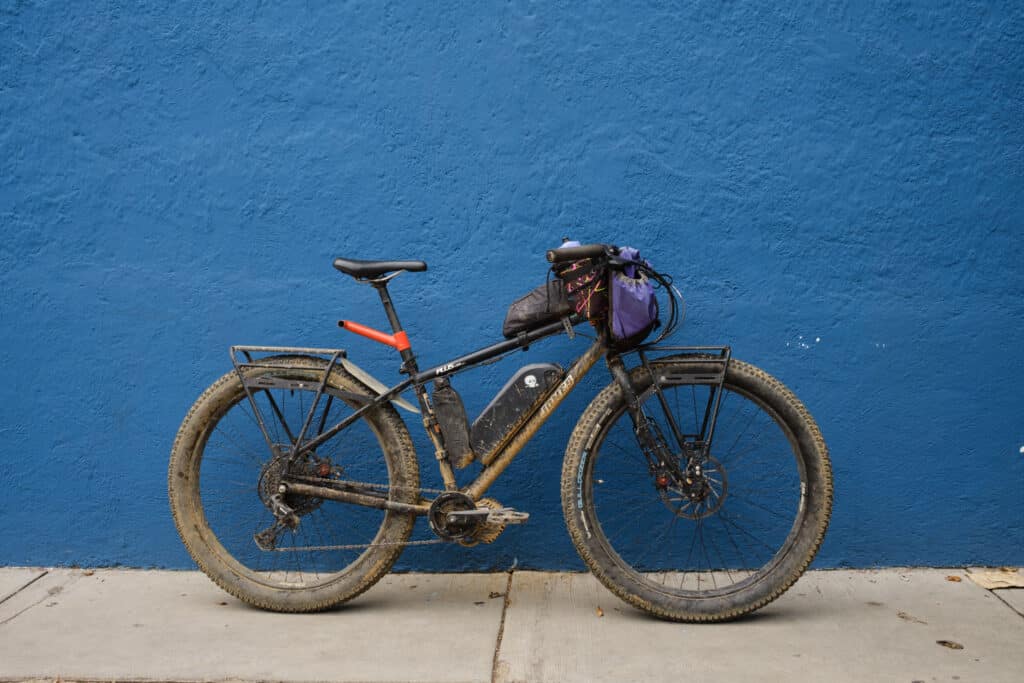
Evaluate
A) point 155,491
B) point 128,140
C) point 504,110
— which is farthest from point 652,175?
point 155,491

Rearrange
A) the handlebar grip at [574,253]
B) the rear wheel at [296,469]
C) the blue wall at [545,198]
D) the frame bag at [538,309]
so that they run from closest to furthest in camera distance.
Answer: the handlebar grip at [574,253]
the frame bag at [538,309]
the rear wheel at [296,469]
the blue wall at [545,198]

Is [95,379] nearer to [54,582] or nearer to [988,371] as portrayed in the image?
[54,582]

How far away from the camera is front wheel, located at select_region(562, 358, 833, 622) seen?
165 inches

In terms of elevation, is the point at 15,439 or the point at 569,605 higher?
the point at 15,439

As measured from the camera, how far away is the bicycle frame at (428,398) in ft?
13.8

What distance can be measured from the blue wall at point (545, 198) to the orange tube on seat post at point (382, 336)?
42 centimetres

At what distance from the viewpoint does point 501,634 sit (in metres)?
4.14

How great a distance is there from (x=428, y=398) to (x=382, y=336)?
0.32m

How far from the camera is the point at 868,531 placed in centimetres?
476

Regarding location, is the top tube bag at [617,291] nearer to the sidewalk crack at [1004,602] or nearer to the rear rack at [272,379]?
the rear rack at [272,379]

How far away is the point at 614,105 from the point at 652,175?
0.35 m

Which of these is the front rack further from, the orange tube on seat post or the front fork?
the orange tube on seat post

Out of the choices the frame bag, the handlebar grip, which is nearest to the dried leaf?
the frame bag

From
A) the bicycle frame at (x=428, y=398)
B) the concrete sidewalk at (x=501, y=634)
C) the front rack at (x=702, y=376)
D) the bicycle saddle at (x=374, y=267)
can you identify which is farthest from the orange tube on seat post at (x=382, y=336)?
the concrete sidewalk at (x=501, y=634)
